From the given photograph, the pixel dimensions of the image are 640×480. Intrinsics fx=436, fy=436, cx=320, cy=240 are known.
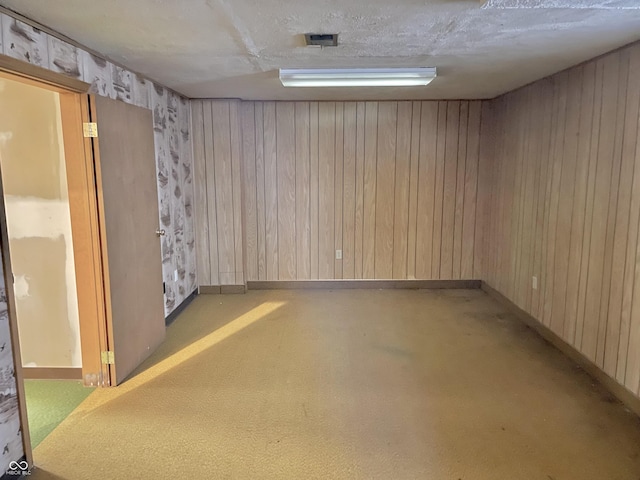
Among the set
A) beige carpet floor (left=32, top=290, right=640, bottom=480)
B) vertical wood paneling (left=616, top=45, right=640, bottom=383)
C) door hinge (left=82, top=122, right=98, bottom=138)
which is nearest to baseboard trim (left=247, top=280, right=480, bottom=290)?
beige carpet floor (left=32, top=290, right=640, bottom=480)

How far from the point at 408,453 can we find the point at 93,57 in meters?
2.99

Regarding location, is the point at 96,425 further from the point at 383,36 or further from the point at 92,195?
the point at 383,36

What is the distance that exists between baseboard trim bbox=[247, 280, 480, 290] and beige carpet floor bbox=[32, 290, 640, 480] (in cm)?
120

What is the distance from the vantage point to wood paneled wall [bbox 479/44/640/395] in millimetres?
2664

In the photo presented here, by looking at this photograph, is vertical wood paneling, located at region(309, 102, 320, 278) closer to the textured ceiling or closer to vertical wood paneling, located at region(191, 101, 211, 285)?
vertical wood paneling, located at region(191, 101, 211, 285)

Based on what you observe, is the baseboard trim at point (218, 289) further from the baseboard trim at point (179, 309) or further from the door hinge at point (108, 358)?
the door hinge at point (108, 358)

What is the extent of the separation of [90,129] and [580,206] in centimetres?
335

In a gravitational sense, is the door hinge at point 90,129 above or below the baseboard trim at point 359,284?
above

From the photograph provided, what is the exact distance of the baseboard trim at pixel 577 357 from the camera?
8.67 ft

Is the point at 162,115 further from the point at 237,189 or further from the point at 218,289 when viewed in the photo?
the point at 218,289

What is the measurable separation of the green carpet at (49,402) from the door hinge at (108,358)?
21 centimetres

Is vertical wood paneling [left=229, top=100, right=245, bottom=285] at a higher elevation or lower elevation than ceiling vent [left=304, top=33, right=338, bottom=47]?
lower

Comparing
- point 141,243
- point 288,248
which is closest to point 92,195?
point 141,243

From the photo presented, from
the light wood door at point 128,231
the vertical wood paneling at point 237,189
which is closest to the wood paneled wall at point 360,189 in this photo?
the vertical wood paneling at point 237,189
